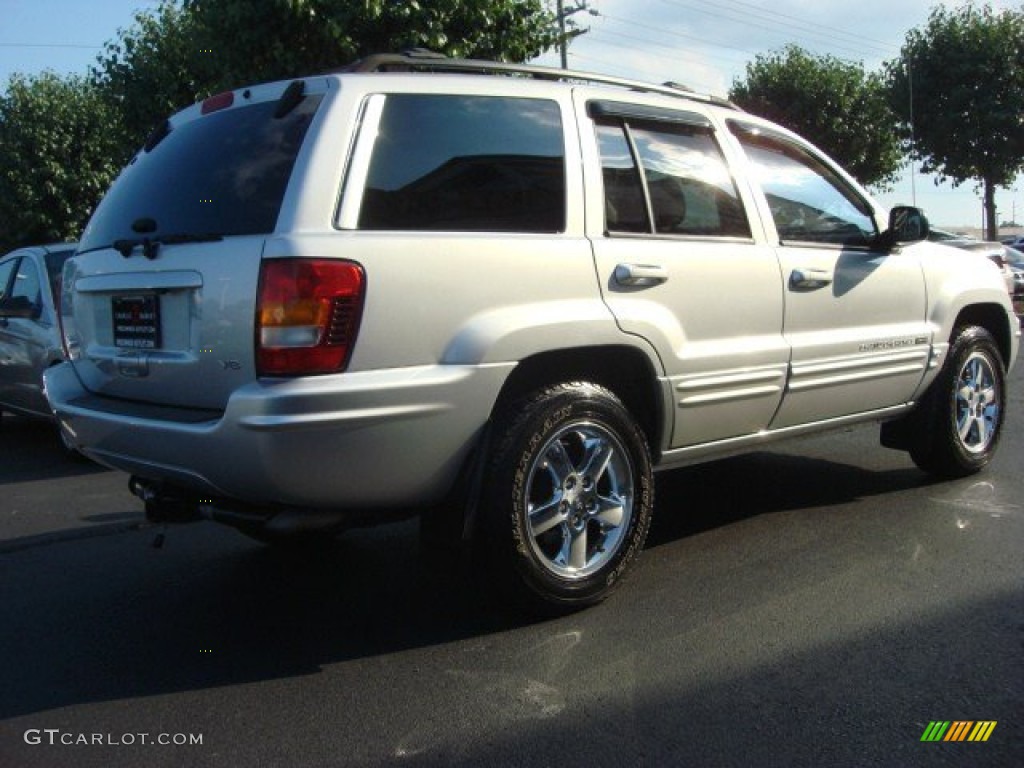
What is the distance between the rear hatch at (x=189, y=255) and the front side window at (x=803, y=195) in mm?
2117

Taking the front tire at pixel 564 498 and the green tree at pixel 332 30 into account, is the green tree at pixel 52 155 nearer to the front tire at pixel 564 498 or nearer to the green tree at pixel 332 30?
the green tree at pixel 332 30

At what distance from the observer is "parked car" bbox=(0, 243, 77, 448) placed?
285 inches

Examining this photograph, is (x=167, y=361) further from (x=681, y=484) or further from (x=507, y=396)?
(x=681, y=484)

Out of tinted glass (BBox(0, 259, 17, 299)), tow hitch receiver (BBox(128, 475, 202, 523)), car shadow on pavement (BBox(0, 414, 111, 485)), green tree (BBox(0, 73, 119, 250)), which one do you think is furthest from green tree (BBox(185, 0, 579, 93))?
green tree (BBox(0, 73, 119, 250))

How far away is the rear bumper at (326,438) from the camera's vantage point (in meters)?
2.88

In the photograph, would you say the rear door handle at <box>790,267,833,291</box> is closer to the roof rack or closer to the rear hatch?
the roof rack

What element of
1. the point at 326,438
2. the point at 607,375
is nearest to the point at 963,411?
the point at 607,375

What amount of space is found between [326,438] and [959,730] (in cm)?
195

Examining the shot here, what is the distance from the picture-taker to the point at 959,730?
2.65 metres

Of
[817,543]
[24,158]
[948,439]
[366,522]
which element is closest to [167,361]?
[366,522]

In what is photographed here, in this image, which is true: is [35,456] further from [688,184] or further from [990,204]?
[990,204]

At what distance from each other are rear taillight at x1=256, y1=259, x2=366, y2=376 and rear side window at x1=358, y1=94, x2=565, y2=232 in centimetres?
25

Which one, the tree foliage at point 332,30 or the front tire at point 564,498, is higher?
the tree foliage at point 332,30

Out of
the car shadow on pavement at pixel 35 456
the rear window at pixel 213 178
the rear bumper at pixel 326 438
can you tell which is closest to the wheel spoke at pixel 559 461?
the rear bumper at pixel 326 438
